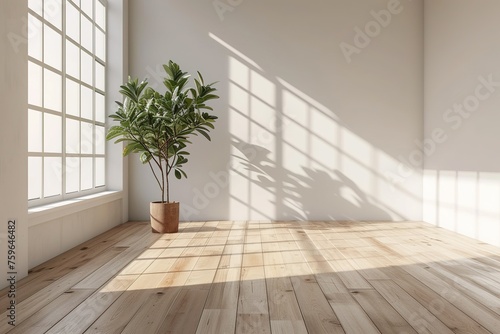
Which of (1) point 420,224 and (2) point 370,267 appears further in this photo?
(1) point 420,224

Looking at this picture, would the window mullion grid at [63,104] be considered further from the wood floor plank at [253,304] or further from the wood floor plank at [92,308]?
the wood floor plank at [253,304]

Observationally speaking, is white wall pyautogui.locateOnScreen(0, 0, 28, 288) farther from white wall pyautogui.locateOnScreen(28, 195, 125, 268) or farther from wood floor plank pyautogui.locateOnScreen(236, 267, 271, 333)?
wood floor plank pyautogui.locateOnScreen(236, 267, 271, 333)

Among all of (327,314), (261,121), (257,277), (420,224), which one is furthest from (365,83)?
(327,314)

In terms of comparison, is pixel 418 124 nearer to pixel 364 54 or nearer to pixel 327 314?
pixel 364 54

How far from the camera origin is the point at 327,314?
1768 millimetres

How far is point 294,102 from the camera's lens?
14.6 ft

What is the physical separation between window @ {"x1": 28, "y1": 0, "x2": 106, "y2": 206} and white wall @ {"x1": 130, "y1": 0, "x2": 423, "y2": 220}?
60 cm

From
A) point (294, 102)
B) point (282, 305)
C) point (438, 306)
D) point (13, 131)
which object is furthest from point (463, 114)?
point (13, 131)

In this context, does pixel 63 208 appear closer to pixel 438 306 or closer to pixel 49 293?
pixel 49 293

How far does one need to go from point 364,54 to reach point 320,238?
2119mm

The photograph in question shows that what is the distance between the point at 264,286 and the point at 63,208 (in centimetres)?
157

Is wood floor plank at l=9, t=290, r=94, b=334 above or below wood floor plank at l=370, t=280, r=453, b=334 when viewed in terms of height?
below

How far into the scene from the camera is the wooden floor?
1667 mm

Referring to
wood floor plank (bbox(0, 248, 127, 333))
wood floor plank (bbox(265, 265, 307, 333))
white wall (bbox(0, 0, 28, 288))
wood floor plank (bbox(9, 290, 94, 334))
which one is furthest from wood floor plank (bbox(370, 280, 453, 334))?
white wall (bbox(0, 0, 28, 288))
